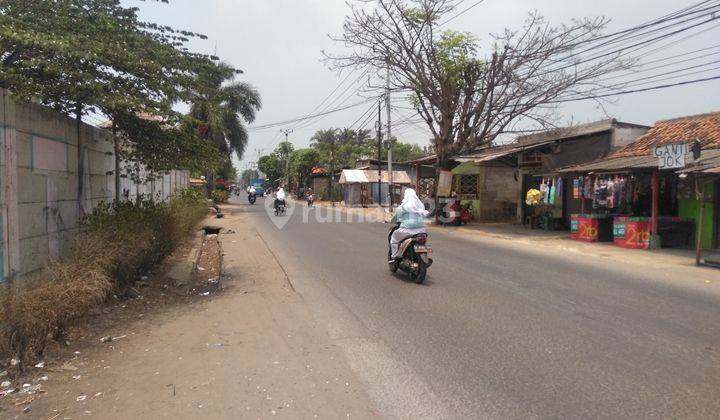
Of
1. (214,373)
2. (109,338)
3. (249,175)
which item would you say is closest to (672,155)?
Result: (214,373)

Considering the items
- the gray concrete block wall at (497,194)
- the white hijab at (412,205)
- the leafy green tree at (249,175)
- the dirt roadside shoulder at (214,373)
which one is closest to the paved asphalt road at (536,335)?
the dirt roadside shoulder at (214,373)

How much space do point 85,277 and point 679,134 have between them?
55.8ft

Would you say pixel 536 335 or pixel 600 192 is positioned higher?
pixel 600 192

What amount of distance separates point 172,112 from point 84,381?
3.98 m

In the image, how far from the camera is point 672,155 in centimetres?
1232

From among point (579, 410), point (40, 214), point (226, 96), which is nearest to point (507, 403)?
point (579, 410)

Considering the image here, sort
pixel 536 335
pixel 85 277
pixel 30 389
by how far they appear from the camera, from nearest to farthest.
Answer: pixel 30 389
pixel 536 335
pixel 85 277

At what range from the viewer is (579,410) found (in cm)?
378

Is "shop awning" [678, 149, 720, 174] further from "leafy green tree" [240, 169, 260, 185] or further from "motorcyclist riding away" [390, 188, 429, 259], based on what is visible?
"leafy green tree" [240, 169, 260, 185]

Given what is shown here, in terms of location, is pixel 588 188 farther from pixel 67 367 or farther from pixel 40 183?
pixel 67 367

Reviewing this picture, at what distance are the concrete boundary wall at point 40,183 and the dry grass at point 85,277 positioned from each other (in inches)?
14.6

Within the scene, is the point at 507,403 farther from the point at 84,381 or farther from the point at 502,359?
the point at 84,381

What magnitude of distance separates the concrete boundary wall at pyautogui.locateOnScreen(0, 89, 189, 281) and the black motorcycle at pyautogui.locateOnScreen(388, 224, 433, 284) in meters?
5.26

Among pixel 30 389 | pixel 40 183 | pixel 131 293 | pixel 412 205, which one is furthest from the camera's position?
pixel 412 205
